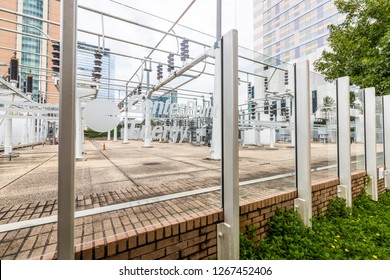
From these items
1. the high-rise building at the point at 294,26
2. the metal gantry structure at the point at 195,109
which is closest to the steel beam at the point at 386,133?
the metal gantry structure at the point at 195,109

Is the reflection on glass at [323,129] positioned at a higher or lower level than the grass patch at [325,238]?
higher

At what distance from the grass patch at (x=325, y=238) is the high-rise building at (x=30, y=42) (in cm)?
323

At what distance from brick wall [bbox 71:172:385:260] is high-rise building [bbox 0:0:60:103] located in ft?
7.49

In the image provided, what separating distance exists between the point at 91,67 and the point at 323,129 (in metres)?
3.52

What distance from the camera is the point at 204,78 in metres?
3.71

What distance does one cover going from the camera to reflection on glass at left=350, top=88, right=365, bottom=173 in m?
3.92

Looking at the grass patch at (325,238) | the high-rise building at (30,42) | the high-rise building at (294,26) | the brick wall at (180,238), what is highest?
the high-rise building at (294,26)

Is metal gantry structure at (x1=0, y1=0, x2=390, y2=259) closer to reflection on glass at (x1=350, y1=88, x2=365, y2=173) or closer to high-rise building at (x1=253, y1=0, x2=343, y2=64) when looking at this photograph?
reflection on glass at (x1=350, y1=88, x2=365, y2=173)

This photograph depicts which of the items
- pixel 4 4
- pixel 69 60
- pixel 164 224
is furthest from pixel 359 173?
pixel 4 4

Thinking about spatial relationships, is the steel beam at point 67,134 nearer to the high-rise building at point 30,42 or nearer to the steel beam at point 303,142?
the high-rise building at point 30,42

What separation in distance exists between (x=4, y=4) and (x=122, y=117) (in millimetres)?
3254

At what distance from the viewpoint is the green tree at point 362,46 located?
16.7 ft

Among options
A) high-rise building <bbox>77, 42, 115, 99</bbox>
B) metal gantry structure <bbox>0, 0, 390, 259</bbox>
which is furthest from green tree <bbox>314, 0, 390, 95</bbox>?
high-rise building <bbox>77, 42, 115, 99</bbox>

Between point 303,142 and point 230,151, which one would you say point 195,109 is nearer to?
point 230,151
